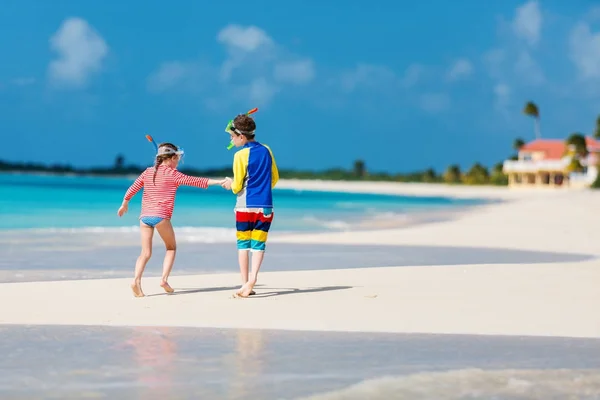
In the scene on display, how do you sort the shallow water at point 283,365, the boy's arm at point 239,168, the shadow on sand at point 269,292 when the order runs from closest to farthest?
1. the shallow water at point 283,365
2. the boy's arm at point 239,168
3. the shadow on sand at point 269,292

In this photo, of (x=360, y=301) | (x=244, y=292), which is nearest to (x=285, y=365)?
(x=360, y=301)

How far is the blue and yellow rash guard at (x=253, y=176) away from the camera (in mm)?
9133

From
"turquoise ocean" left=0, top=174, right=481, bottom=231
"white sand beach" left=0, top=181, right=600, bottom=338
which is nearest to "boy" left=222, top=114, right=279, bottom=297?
"white sand beach" left=0, top=181, right=600, bottom=338

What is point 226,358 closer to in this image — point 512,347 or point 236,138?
point 512,347

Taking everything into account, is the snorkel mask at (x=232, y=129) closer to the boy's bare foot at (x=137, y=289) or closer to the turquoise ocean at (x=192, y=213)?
the boy's bare foot at (x=137, y=289)

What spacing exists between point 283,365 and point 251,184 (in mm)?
3422

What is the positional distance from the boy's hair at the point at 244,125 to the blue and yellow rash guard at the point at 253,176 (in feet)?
0.36

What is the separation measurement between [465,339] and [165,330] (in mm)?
2220

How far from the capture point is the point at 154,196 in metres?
9.35

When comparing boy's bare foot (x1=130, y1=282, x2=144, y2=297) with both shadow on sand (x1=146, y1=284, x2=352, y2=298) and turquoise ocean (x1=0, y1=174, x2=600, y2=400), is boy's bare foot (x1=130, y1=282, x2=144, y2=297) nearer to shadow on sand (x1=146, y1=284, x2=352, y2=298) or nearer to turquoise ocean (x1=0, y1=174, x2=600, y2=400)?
shadow on sand (x1=146, y1=284, x2=352, y2=298)

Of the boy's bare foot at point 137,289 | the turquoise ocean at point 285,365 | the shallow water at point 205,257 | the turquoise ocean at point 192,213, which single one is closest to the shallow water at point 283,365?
the turquoise ocean at point 285,365

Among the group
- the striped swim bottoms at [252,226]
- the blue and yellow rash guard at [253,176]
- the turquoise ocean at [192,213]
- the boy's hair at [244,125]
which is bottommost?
the turquoise ocean at [192,213]

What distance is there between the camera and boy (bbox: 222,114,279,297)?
9.15 meters

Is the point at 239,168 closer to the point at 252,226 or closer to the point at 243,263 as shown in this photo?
the point at 252,226
